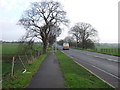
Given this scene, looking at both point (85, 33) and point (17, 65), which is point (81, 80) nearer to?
point (17, 65)

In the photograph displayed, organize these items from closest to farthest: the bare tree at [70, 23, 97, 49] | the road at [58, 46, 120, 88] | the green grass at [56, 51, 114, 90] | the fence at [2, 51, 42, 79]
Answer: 1. the green grass at [56, 51, 114, 90]
2. the road at [58, 46, 120, 88]
3. the fence at [2, 51, 42, 79]
4. the bare tree at [70, 23, 97, 49]

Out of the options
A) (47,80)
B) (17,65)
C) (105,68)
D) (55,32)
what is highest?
(55,32)

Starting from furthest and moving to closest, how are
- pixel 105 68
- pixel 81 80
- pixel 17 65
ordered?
pixel 17 65 → pixel 105 68 → pixel 81 80

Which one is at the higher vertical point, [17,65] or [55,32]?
[55,32]

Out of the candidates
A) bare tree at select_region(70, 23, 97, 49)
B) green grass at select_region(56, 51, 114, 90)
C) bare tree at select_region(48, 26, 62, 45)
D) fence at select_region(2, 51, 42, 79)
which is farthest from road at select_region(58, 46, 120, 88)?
bare tree at select_region(70, 23, 97, 49)

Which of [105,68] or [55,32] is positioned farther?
[55,32]

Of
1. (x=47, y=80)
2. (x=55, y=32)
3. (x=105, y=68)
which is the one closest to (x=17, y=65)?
(x=105, y=68)

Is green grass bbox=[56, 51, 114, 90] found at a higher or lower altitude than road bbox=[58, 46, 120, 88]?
higher

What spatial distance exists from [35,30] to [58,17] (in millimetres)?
6206

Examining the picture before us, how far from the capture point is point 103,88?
23.6 feet

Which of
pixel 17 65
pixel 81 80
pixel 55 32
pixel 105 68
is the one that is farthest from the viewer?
pixel 55 32

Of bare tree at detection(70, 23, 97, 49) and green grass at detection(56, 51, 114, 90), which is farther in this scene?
bare tree at detection(70, 23, 97, 49)

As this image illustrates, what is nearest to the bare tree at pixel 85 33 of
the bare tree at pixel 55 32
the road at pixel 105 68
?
the bare tree at pixel 55 32

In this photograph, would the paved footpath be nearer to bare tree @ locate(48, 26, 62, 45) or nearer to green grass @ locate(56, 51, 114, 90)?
green grass @ locate(56, 51, 114, 90)
